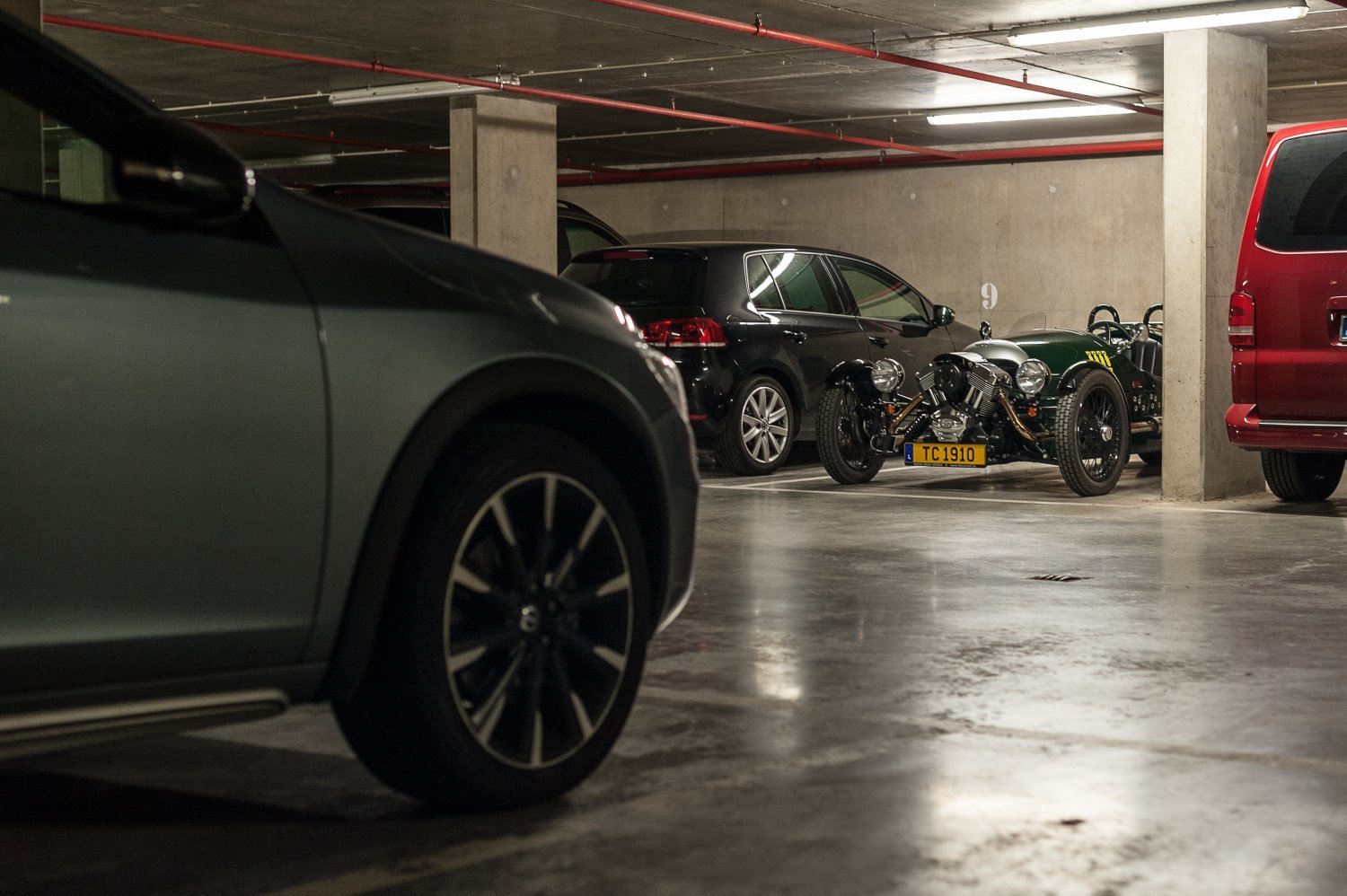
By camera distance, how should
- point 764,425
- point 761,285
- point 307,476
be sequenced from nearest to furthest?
point 307,476 < point 764,425 < point 761,285

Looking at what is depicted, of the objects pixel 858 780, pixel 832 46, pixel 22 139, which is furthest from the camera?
pixel 832 46

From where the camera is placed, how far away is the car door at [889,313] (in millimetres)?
14133

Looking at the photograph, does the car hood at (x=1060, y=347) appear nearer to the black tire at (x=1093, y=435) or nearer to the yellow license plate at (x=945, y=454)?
the black tire at (x=1093, y=435)

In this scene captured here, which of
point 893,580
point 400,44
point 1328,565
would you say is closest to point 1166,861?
point 893,580

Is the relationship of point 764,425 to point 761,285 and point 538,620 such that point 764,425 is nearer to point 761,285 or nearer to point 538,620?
point 761,285

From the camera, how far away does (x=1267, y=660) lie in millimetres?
5633

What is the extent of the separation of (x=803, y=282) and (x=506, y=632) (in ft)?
34.0

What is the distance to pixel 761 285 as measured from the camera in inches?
532

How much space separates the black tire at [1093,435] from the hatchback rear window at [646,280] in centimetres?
303

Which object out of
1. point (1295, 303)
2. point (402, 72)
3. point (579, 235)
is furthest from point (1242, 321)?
point (579, 235)

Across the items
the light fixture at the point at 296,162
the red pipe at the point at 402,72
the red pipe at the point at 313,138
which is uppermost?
the light fixture at the point at 296,162

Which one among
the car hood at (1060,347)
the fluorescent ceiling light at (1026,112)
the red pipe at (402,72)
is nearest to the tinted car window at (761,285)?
the car hood at (1060,347)

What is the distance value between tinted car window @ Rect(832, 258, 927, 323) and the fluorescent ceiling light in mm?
5085

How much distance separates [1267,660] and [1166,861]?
2356 mm
